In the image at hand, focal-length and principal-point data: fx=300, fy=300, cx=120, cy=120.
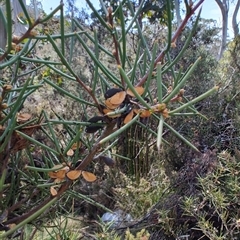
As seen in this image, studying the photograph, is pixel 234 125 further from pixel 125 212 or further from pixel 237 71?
pixel 125 212

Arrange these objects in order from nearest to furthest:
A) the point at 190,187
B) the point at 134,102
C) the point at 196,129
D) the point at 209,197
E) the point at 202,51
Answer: the point at 134,102, the point at 209,197, the point at 190,187, the point at 196,129, the point at 202,51

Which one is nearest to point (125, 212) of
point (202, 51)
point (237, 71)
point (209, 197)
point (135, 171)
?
point (135, 171)

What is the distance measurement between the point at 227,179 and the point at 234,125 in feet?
1.66

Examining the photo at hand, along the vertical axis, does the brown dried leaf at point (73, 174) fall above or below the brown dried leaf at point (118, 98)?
below

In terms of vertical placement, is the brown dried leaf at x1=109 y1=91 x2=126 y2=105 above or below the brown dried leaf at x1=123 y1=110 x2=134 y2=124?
above

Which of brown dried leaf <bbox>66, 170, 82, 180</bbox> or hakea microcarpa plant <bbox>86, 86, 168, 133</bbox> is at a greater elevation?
hakea microcarpa plant <bbox>86, 86, 168, 133</bbox>

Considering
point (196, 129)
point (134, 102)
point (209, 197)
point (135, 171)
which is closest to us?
point (134, 102)

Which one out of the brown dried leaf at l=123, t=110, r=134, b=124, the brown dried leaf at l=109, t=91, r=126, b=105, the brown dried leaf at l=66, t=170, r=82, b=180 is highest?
the brown dried leaf at l=109, t=91, r=126, b=105

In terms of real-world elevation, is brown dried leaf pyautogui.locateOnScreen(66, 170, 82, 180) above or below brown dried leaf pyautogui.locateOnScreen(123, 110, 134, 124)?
below

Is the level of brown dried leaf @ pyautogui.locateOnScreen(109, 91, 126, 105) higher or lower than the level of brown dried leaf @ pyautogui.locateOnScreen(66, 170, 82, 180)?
higher

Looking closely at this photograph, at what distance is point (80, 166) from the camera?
303 millimetres

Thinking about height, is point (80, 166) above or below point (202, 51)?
below

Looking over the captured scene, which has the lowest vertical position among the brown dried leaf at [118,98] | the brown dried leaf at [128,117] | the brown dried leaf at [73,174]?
the brown dried leaf at [73,174]

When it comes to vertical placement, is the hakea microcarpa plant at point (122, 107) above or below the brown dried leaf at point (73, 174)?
above
